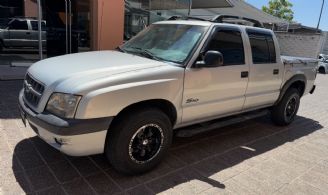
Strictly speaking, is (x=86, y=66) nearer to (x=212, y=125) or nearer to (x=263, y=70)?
(x=212, y=125)

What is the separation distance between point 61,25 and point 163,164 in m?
8.36

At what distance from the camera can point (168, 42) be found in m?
4.25

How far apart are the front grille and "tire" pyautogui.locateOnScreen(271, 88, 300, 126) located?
441 centimetres

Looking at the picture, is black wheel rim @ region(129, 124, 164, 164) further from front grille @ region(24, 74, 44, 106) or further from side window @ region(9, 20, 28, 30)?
side window @ region(9, 20, 28, 30)

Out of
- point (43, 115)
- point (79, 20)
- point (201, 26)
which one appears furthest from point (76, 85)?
point (79, 20)

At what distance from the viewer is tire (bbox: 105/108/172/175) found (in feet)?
10.8

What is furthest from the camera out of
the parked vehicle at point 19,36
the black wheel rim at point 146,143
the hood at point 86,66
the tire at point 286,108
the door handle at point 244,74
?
the parked vehicle at point 19,36

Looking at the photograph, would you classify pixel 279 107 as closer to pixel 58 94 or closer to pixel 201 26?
pixel 201 26

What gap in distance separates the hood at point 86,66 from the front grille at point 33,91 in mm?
67

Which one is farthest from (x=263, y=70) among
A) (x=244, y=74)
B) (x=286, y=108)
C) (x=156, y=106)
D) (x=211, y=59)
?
(x=156, y=106)

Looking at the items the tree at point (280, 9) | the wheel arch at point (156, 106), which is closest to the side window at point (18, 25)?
the wheel arch at point (156, 106)

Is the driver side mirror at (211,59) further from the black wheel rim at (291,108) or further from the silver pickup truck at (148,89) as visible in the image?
the black wheel rim at (291,108)

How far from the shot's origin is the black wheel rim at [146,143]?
138 inches

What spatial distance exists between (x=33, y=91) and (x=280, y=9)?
58583 mm
